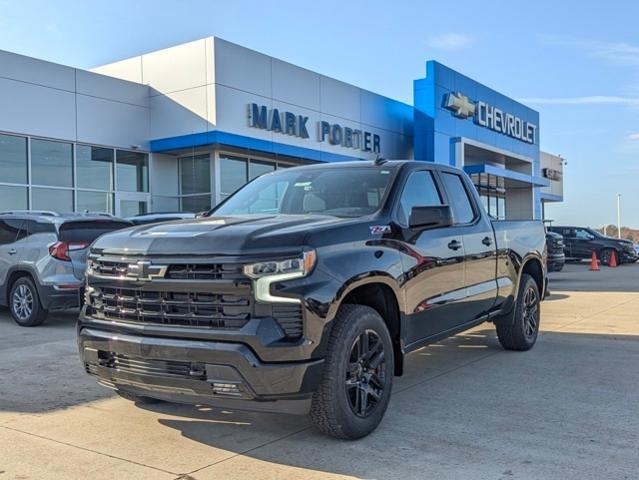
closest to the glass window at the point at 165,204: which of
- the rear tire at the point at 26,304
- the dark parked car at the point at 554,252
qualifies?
the rear tire at the point at 26,304

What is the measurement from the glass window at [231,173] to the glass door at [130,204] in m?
2.48

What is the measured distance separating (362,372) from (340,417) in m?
0.37

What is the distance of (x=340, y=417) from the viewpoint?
4145 millimetres

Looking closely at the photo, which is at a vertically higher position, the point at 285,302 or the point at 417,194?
the point at 417,194

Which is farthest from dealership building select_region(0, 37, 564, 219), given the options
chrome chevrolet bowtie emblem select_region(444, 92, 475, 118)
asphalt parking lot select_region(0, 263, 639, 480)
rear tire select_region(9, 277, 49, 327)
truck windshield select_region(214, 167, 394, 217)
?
truck windshield select_region(214, 167, 394, 217)

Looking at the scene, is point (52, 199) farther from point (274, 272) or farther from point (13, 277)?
point (274, 272)

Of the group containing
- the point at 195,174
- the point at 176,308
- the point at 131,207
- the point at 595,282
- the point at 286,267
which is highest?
the point at 195,174

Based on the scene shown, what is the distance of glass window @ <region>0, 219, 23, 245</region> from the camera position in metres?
9.98

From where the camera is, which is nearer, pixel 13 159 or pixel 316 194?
pixel 316 194

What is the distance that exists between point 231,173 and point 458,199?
51.9ft

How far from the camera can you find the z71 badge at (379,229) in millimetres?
4613

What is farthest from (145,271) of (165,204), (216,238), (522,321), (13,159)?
(165,204)

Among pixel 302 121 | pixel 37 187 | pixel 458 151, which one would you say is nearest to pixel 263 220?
pixel 37 187

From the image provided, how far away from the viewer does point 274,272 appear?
3891 mm
